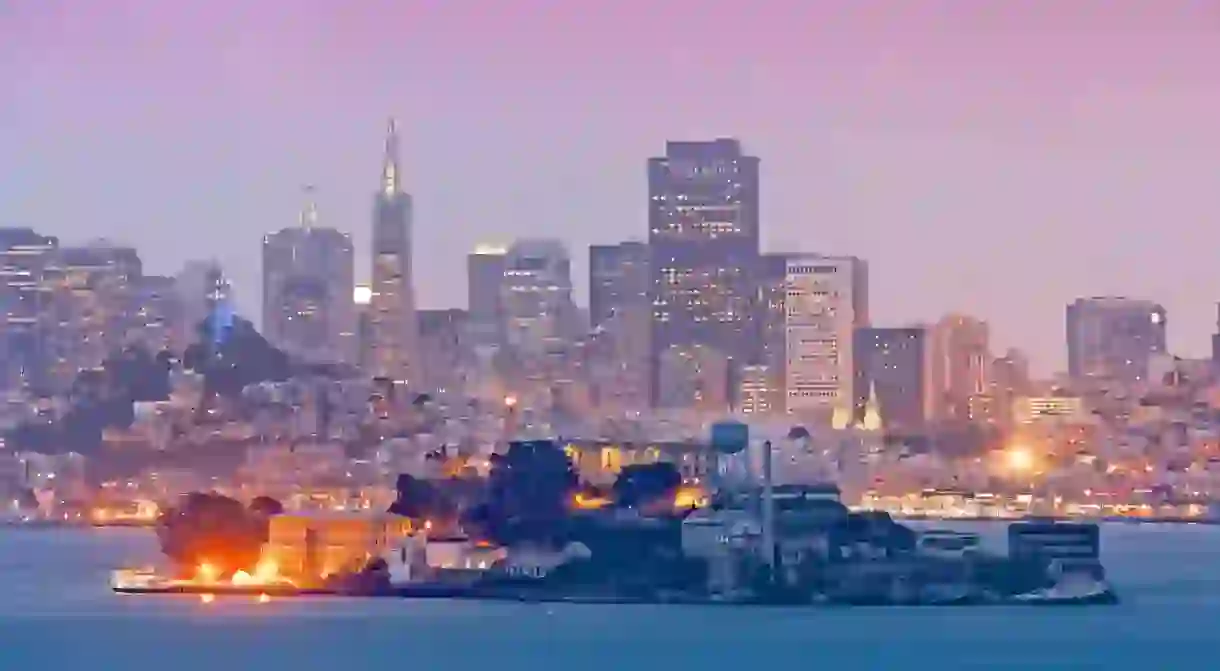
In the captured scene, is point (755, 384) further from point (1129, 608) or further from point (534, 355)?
point (1129, 608)

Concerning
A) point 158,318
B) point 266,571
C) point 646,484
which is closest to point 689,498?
point 646,484

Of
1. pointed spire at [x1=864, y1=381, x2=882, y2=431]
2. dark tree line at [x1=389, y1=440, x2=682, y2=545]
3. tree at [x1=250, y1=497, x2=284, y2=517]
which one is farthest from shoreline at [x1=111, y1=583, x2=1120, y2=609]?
pointed spire at [x1=864, y1=381, x2=882, y2=431]

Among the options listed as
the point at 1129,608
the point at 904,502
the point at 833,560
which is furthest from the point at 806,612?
the point at 904,502

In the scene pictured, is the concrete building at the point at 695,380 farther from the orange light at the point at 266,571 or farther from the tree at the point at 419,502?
the orange light at the point at 266,571

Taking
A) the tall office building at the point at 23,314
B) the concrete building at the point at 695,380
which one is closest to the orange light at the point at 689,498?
the concrete building at the point at 695,380

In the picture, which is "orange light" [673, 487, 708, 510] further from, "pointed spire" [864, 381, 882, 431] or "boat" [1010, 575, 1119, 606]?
"pointed spire" [864, 381, 882, 431]

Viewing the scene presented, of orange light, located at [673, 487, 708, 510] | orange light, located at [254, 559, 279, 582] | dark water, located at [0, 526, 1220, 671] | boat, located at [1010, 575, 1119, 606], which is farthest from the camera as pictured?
orange light, located at [673, 487, 708, 510]
